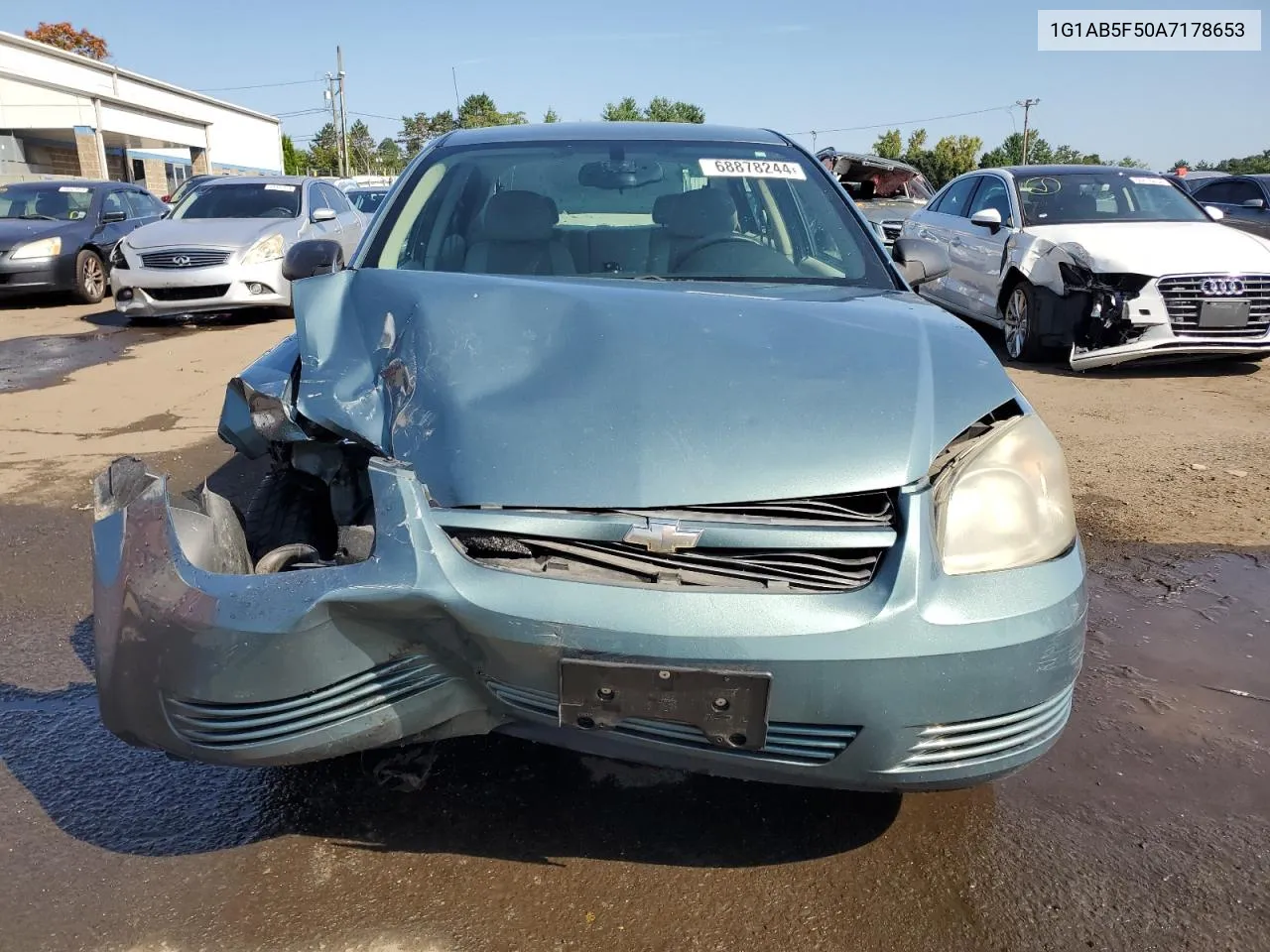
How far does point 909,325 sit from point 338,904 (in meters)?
1.73

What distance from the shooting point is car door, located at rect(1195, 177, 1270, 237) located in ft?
37.7

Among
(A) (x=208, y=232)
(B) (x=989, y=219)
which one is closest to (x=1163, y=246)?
(B) (x=989, y=219)

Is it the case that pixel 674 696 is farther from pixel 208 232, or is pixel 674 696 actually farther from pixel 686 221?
pixel 208 232

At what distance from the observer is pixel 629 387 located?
194 cm

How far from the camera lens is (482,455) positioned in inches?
71.7

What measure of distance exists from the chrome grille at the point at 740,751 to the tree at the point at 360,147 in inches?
3514

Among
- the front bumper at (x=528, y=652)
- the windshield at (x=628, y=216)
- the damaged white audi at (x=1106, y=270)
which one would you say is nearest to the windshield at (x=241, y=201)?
the damaged white audi at (x=1106, y=270)

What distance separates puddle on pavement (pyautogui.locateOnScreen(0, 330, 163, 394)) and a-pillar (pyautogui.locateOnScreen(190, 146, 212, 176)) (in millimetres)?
39758

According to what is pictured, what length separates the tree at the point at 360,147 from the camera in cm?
8712

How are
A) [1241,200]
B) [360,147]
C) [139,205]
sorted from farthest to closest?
1. [360,147]
2. [139,205]
3. [1241,200]

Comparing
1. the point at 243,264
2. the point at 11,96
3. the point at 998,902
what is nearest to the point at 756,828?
the point at 998,902

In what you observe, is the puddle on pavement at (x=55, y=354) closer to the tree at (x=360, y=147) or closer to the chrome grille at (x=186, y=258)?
the chrome grille at (x=186, y=258)

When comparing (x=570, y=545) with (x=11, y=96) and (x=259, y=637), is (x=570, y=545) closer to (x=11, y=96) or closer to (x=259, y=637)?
(x=259, y=637)

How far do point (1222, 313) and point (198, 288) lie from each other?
28.4 feet
